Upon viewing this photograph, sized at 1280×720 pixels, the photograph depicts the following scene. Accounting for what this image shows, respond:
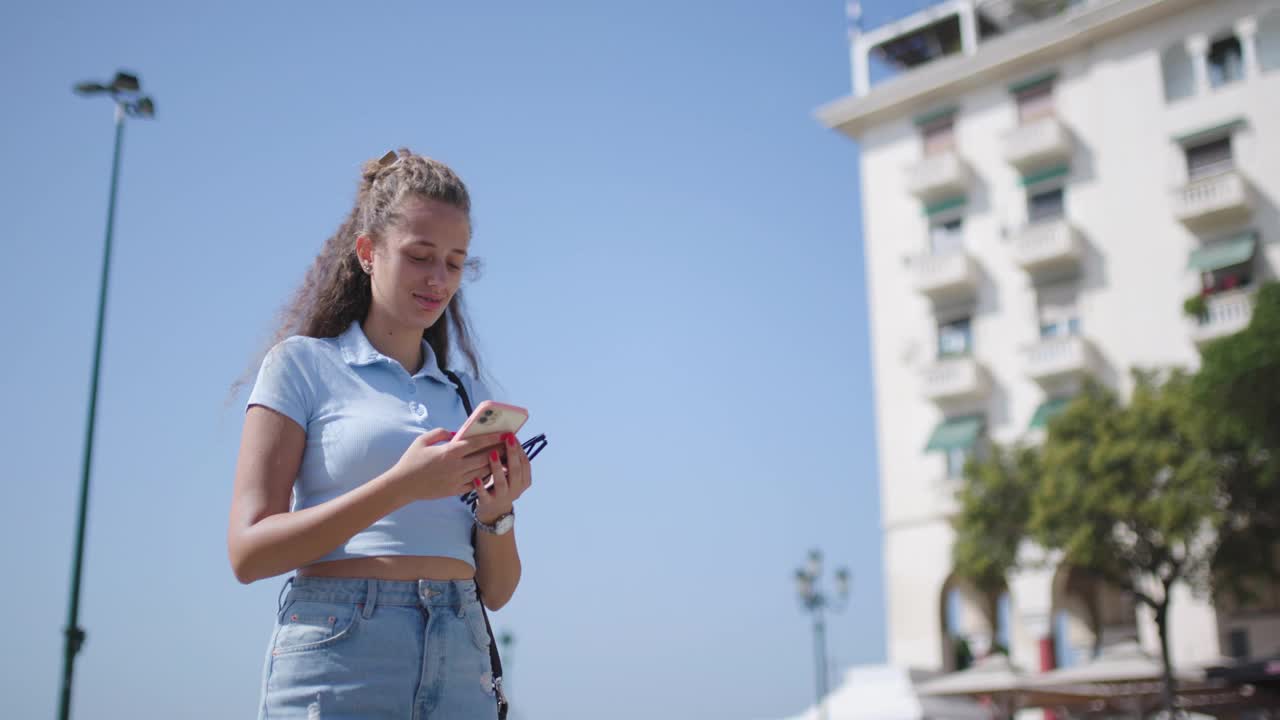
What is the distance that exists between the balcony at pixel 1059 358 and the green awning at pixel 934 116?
6680mm

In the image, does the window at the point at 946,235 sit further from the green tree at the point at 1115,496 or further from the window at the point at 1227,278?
the green tree at the point at 1115,496

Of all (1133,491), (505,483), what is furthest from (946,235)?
(505,483)

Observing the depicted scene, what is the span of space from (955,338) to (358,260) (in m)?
28.7

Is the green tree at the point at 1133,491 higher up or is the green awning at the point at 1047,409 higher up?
the green awning at the point at 1047,409

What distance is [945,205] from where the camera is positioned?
30.9m

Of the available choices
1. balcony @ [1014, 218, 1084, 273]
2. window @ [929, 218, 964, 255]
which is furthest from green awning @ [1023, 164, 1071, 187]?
window @ [929, 218, 964, 255]

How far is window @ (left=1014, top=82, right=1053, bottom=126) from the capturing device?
97.6ft

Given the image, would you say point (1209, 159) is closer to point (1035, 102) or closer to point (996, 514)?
point (1035, 102)

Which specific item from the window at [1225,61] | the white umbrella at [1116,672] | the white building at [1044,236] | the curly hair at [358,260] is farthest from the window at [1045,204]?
the curly hair at [358,260]

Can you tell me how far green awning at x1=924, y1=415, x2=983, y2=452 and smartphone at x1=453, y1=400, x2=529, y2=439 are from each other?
90.2 ft

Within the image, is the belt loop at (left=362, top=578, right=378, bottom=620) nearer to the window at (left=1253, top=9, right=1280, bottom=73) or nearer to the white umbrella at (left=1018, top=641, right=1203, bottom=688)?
the white umbrella at (left=1018, top=641, right=1203, bottom=688)

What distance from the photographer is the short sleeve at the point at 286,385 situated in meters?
2.36

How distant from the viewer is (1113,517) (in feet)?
67.9

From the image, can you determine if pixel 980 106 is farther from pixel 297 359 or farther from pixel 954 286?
pixel 297 359
